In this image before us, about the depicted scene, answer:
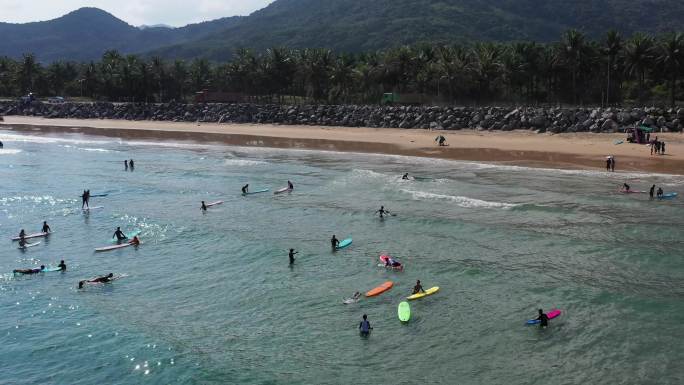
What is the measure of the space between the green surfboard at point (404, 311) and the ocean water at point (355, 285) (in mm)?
321

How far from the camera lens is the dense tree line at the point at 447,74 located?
7201 cm

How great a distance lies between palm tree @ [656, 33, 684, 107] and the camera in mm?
65375

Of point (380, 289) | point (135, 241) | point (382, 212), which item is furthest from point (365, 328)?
point (135, 241)

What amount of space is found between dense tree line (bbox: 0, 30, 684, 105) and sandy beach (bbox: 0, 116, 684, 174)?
525 inches

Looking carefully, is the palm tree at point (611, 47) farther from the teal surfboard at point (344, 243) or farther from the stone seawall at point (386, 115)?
the teal surfboard at point (344, 243)

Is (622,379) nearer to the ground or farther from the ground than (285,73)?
nearer to the ground

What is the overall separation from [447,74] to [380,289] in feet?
195

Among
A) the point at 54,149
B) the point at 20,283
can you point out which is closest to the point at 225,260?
the point at 20,283

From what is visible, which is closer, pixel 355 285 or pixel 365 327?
pixel 365 327

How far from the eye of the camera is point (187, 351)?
62.8 ft

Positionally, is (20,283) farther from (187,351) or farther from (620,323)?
(620,323)

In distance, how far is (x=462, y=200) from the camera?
38188 millimetres

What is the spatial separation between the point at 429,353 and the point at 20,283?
18.0m

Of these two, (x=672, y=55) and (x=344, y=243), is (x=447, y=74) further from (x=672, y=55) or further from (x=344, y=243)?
(x=344, y=243)
